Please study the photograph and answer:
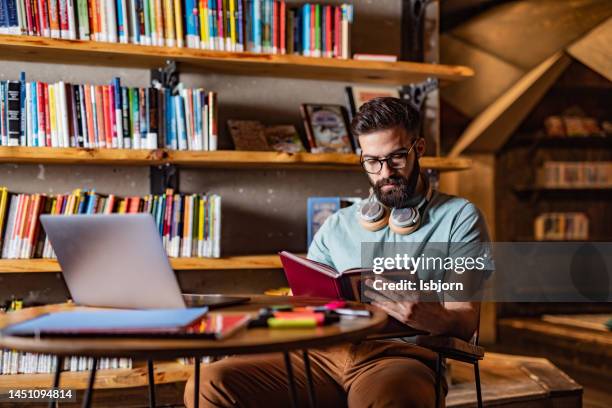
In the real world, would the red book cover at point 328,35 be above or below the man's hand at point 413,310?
above

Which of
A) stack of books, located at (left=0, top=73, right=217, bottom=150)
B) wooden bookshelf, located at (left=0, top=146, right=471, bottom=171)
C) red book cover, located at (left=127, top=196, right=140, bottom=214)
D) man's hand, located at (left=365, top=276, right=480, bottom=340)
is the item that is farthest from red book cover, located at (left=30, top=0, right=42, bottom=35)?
man's hand, located at (left=365, top=276, right=480, bottom=340)

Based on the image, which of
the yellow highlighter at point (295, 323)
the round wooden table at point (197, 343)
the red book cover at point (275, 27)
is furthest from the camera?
the red book cover at point (275, 27)

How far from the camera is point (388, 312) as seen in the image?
5.48 ft

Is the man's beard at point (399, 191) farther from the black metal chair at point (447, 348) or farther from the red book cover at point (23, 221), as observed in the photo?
the red book cover at point (23, 221)

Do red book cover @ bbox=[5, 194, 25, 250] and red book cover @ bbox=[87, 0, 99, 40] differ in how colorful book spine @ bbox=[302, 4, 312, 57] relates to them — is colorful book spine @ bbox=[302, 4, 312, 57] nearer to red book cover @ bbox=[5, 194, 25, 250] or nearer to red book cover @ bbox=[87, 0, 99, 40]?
red book cover @ bbox=[87, 0, 99, 40]

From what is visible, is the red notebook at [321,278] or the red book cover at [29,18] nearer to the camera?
the red notebook at [321,278]

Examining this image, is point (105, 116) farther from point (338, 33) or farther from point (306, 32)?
point (338, 33)

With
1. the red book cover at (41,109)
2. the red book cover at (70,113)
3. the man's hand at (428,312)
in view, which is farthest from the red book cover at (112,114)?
the man's hand at (428,312)

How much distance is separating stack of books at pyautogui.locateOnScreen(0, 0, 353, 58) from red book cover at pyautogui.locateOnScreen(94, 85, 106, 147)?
8.6 inches

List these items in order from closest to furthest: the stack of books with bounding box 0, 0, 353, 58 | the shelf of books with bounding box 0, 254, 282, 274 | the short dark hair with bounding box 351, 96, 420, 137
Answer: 1. the short dark hair with bounding box 351, 96, 420, 137
2. the shelf of books with bounding box 0, 254, 282, 274
3. the stack of books with bounding box 0, 0, 353, 58

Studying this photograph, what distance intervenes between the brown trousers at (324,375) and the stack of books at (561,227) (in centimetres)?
481

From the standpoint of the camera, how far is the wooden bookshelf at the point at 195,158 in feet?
8.83

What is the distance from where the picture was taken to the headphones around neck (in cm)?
202

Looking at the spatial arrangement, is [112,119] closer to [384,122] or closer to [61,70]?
[61,70]
